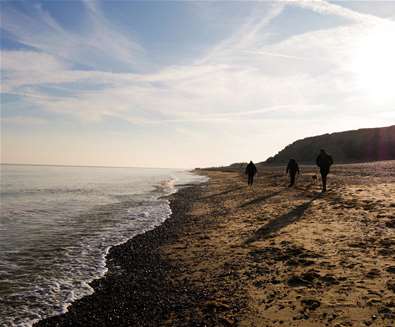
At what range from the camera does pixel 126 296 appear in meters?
8.75

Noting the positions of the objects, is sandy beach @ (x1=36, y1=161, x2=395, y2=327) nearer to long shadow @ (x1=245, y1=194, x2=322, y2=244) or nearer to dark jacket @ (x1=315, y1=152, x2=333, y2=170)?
long shadow @ (x1=245, y1=194, x2=322, y2=244)

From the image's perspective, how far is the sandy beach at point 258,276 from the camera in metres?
7.01

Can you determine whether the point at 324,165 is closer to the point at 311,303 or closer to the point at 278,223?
the point at 278,223

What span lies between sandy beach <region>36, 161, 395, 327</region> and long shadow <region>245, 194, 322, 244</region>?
5 cm

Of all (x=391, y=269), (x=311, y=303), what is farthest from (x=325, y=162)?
(x=311, y=303)

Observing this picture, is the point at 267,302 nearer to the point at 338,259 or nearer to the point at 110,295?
the point at 338,259

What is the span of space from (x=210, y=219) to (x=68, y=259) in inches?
336

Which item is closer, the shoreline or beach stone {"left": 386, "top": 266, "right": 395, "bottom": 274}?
the shoreline

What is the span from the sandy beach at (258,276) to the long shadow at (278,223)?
48 mm

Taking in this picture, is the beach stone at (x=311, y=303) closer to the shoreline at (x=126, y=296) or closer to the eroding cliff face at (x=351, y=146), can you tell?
the shoreline at (x=126, y=296)

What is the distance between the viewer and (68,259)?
12.6 m

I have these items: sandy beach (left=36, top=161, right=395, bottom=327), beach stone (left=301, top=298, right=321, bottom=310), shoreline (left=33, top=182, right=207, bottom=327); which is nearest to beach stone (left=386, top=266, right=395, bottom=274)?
sandy beach (left=36, top=161, right=395, bottom=327)

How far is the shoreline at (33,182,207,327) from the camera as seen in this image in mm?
7586

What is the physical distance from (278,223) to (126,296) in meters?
8.49
